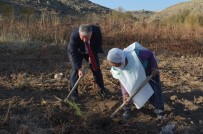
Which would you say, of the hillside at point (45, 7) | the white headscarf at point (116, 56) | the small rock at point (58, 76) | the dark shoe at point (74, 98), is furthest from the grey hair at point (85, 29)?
the hillside at point (45, 7)

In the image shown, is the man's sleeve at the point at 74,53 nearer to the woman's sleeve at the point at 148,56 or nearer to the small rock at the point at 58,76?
the woman's sleeve at the point at 148,56

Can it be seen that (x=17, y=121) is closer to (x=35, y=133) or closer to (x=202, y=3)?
(x=35, y=133)

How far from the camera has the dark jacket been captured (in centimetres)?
689

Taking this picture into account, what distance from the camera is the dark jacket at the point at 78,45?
271 inches

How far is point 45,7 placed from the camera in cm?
2522

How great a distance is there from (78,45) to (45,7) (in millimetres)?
18632

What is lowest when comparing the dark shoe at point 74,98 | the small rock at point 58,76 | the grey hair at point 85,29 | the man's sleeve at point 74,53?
the small rock at point 58,76

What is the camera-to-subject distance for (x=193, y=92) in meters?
7.82

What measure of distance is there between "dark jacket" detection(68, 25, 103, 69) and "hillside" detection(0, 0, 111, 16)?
13505 mm

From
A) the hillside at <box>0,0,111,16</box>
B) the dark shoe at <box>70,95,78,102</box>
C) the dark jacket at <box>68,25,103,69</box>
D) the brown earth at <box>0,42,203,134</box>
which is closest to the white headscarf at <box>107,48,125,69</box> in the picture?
the brown earth at <box>0,42,203,134</box>

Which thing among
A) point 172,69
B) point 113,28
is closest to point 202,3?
point 113,28

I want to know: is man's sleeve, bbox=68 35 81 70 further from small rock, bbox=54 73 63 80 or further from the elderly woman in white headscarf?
small rock, bbox=54 73 63 80

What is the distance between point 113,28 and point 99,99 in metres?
7.46

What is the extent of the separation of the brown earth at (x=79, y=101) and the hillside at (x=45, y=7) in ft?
35.2
